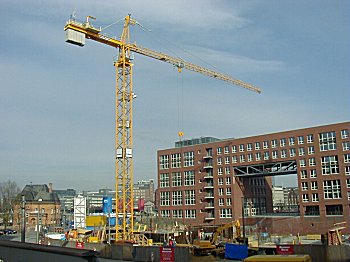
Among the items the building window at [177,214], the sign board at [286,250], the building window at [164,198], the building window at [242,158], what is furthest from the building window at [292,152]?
the sign board at [286,250]

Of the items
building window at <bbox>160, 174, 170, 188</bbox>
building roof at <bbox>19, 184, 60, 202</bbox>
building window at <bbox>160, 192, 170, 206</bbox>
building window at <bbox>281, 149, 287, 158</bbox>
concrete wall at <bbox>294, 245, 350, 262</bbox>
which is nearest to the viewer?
concrete wall at <bbox>294, 245, 350, 262</bbox>

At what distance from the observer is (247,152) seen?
81.2m

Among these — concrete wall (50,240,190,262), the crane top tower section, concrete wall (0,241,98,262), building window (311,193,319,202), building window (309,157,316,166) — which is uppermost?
the crane top tower section

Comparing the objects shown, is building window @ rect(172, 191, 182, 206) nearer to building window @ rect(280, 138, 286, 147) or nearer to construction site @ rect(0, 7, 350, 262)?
construction site @ rect(0, 7, 350, 262)

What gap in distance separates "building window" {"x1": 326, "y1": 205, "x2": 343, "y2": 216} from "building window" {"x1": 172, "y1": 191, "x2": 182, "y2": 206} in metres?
32.6

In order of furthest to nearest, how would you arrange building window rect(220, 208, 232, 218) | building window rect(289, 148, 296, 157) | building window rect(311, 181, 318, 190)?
building window rect(220, 208, 232, 218) → building window rect(289, 148, 296, 157) → building window rect(311, 181, 318, 190)

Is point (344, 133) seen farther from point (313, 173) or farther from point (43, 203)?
point (43, 203)

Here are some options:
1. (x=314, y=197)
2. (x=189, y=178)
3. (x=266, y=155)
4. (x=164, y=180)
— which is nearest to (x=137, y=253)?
(x=314, y=197)

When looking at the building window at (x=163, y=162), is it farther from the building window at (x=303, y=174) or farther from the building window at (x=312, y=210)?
the building window at (x=312, y=210)

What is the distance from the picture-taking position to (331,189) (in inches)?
2699

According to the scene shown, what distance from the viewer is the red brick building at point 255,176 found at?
68.5 metres

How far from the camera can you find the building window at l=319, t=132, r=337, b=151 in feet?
229

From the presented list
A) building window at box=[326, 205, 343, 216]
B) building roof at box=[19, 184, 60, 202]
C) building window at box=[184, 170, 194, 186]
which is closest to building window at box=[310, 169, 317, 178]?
building window at box=[326, 205, 343, 216]

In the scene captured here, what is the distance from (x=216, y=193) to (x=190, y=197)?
6.93 m
